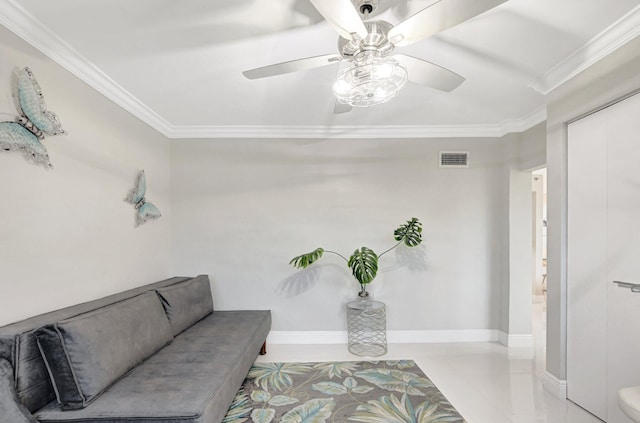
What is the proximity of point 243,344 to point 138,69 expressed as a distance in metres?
2.27

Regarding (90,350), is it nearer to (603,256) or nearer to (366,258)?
(366,258)

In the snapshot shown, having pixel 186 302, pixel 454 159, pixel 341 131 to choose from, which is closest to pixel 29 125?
pixel 186 302

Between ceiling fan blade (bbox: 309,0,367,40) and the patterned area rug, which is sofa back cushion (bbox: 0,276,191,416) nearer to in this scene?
the patterned area rug

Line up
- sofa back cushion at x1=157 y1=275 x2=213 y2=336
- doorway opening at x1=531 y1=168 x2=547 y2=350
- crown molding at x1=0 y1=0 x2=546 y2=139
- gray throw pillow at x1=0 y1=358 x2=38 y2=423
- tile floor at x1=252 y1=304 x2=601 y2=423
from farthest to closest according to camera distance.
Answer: doorway opening at x1=531 y1=168 x2=547 y2=350
crown molding at x1=0 y1=0 x2=546 y2=139
sofa back cushion at x1=157 y1=275 x2=213 y2=336
tile floor at x1=252 y1=304 x2=601 y2=423
gray throw pillow at x1=0 y1=358 x2=38 y2=423

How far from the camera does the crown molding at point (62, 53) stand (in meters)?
1.70

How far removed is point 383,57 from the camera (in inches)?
59.8

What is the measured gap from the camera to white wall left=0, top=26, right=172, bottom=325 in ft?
5.66

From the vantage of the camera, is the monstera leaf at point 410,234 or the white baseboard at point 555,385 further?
the monstera leaf at point 410,234

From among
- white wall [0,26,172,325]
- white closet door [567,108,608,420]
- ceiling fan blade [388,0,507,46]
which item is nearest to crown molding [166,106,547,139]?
white wall [0,26,172,325]

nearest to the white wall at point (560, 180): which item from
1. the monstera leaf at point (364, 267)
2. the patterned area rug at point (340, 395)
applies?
the patterned area rug at point (340, 395)

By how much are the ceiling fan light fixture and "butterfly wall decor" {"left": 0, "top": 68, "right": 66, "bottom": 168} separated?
180cm

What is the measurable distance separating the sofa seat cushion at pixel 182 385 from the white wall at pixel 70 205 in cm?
70

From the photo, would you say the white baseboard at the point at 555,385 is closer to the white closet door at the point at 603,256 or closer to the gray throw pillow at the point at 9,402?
the white closet door at the point at 603,256

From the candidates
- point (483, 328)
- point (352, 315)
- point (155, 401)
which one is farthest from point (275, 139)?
point (483, 328)
